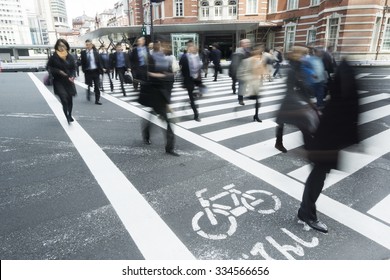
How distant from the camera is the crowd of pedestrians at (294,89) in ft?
8.02

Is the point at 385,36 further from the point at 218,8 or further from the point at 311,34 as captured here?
the point at 218,8

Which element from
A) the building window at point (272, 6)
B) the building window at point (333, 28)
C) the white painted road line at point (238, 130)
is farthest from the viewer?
the building window at point (272, 6)

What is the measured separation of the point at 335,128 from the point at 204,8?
3482cm

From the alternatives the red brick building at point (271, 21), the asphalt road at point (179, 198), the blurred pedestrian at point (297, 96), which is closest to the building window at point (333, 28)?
the red brick building at point (271, 21)

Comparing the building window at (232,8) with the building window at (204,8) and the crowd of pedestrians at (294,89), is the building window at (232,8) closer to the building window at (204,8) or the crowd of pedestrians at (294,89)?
the building window at (204,8)

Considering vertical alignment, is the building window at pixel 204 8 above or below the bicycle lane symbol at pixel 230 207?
above

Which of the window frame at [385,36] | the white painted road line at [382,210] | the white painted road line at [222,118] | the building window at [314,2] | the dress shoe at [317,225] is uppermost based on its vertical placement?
the building window at [314,2]

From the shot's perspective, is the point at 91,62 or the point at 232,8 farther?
the point at 232,8

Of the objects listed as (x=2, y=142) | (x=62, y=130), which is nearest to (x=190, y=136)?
(x=62, y=130)

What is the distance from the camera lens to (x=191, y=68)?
6.80 meters

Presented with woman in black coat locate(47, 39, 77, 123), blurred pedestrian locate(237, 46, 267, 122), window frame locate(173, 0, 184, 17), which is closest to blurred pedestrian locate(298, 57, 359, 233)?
blurred pedestrian locate(237, 46, 267, 122)

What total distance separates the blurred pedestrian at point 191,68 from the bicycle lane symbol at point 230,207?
3.84 metres

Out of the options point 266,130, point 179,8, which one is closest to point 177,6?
point 179,8
